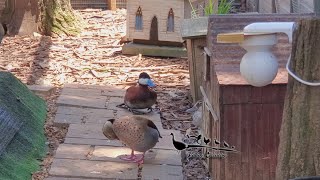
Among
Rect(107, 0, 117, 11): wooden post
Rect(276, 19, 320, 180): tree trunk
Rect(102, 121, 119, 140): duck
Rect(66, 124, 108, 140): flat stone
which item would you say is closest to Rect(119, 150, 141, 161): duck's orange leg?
Rect(102, 121, 119, 140): duck

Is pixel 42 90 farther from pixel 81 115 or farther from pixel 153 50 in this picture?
pixel 153 50

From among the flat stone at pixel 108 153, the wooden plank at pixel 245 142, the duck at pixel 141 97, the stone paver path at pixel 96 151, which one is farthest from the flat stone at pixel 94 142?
the wooden plank at pixel 245 142

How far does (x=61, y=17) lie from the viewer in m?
11.0

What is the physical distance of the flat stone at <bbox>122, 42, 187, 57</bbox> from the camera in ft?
30.9

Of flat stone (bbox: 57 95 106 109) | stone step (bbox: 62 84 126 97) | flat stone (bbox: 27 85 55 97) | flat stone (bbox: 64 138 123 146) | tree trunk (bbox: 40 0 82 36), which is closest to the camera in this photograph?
flat stone (bbox: 64 138 123 146)

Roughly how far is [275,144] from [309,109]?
157 cm

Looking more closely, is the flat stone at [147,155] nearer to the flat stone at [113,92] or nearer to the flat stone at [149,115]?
the flat stone at [149,115]

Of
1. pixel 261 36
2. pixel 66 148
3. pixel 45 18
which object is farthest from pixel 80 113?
pixel 45 18

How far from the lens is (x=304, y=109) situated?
2959 mm

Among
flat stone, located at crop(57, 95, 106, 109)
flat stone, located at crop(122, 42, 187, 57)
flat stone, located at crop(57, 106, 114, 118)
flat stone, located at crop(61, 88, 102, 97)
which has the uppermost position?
flat stone, located at crop(122, 42, 187, 57)

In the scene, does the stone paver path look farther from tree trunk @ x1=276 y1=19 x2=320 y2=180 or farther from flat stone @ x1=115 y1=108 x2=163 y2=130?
tree trunk @ x1=276 y1=19 x2=320 y2=180

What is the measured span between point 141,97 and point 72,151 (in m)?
1.36

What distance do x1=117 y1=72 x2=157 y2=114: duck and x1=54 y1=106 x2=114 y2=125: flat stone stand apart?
0.19 meters

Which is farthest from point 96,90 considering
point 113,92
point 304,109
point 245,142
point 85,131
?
point 304,109
